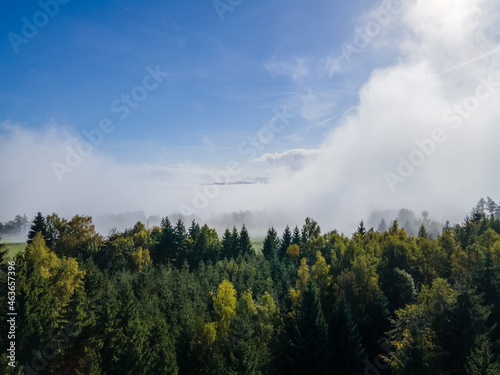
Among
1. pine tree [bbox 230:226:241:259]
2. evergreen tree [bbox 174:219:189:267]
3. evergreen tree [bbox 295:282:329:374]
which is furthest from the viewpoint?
pine tree [bbox 230:226:241:259]

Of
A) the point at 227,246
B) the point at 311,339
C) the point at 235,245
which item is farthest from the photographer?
the point at 235,245

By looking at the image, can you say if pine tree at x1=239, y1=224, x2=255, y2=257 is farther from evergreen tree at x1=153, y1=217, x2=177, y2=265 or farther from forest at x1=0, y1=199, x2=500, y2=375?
forest at x1=0, y1=199, x2=500, y2=375

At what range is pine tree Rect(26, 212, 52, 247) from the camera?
70.2 metres

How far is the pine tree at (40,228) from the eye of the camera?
70213 millimetres

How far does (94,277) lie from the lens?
50.6 meters

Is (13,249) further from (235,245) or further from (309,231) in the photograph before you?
(309,231)

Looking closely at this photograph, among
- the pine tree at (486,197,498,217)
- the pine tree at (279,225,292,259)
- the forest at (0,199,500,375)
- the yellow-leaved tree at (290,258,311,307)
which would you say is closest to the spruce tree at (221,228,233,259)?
the pine tree at (279,225,292,259)

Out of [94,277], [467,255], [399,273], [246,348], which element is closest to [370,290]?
[399,273]

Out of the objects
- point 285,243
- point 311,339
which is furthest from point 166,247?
point 311,339

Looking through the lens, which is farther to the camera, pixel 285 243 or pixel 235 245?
pixel 285 243

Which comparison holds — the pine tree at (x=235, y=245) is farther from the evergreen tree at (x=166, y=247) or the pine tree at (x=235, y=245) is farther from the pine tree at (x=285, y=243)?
the evergreen tree at (x=166, y=247)

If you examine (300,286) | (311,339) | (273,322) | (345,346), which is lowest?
(345,346)

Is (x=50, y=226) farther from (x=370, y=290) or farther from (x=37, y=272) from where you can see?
(x=370, y=290)

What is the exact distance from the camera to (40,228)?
235 feet
